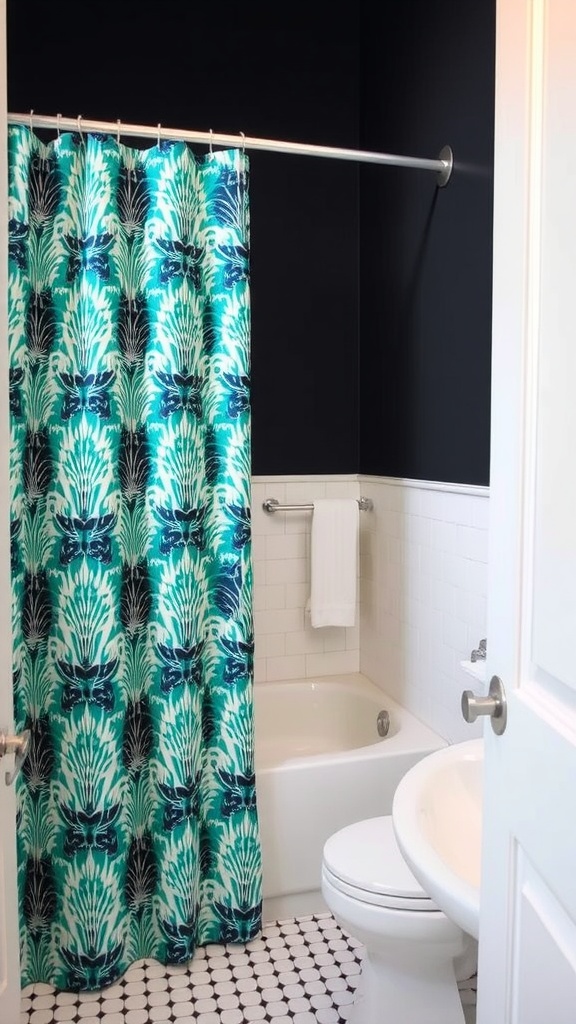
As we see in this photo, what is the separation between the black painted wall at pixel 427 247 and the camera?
187cm

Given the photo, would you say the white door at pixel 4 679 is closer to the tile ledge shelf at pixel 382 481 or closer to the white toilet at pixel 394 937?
the white toilet at pixel 394 937

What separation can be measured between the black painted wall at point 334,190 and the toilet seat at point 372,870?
94 centimetres

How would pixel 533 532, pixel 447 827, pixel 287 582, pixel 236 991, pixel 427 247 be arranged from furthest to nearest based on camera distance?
pixel 287 582 → pixel 427 247 → pixel 236 991 → pixel 447 827 → pixel 533 532

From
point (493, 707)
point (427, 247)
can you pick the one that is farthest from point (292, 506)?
point (493, 707)

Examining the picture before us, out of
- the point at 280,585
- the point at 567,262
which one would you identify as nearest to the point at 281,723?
the point at 280,585

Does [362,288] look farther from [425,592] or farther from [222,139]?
[425,592]

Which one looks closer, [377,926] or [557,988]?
[557,988]

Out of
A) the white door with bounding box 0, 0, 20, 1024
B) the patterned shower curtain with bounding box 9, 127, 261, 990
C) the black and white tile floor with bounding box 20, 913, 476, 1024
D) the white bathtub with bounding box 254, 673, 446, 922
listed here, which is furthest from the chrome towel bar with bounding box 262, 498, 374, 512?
the white door with bounding box 0, 0, 20, 1024

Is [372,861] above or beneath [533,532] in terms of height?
beneath

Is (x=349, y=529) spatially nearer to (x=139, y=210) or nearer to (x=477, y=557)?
(x=477, y=557)

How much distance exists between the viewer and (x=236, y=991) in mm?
Answer: 1757

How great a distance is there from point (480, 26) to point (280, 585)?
1848mm

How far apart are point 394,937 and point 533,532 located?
99 cm

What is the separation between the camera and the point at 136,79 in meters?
2.46
